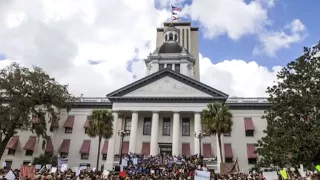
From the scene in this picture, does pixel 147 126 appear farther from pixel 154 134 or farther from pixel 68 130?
pixel 68 130

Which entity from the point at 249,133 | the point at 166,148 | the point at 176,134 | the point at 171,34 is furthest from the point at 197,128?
the point at 171,34

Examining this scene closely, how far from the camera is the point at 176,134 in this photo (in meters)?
41.3

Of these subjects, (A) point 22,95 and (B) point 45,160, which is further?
(B) point 45,160

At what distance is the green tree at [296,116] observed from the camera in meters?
25.2

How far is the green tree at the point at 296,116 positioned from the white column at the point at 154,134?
605 inches

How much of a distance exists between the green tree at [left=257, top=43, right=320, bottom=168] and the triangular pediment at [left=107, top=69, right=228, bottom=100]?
14.4m

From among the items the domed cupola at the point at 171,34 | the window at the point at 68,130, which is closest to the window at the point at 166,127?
the window at the point at 68,130

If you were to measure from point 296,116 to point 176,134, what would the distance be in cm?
1770

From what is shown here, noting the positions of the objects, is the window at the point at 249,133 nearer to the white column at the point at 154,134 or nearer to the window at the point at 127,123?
the white column at the point at 154,134

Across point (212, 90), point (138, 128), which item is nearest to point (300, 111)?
point (212, 90)

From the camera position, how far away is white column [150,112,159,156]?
1597 inches

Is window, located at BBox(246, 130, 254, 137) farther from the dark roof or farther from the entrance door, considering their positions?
the dark roof

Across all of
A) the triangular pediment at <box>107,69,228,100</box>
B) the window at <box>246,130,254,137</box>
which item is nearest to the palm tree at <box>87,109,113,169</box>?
the triangular pediment at <box>107,69,228,100</box>

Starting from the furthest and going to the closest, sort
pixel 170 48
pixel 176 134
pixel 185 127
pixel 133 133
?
pixel 170 48, pixel 185 127, pixel 133 133, pixel 176 134
